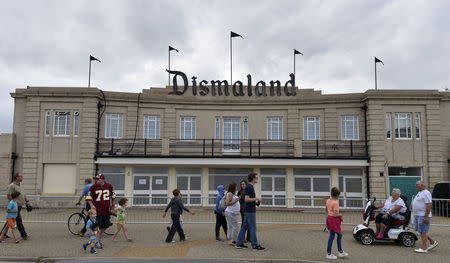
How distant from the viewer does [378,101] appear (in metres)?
21.8

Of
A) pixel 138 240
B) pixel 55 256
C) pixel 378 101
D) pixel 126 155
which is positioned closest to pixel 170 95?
pixel 126 155

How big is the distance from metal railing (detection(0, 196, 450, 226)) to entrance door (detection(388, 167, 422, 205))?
364 cm

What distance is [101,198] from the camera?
32.4ft

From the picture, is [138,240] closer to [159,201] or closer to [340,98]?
[159,201]

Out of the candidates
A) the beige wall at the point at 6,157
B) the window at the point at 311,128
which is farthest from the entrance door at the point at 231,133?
the beige wall at the point at 6,157

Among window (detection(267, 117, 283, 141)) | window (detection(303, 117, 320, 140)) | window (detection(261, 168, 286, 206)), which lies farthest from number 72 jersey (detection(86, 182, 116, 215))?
window (detection(303, 117, 320, 140))

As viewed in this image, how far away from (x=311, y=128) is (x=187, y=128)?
7341 millimetres

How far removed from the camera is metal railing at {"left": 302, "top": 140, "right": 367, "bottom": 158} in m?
22.3

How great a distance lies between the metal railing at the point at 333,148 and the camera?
22.3 meters

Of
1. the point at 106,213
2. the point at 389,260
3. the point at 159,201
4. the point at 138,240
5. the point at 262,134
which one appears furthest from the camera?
the point at 262,134

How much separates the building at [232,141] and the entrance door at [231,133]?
0.06 m

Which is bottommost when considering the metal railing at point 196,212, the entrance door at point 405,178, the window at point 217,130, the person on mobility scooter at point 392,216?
the metal railing at point 196,212

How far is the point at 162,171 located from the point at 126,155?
220 centimetres

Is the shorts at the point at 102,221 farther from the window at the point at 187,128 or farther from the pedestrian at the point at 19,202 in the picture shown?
the window at the point at 187,128
